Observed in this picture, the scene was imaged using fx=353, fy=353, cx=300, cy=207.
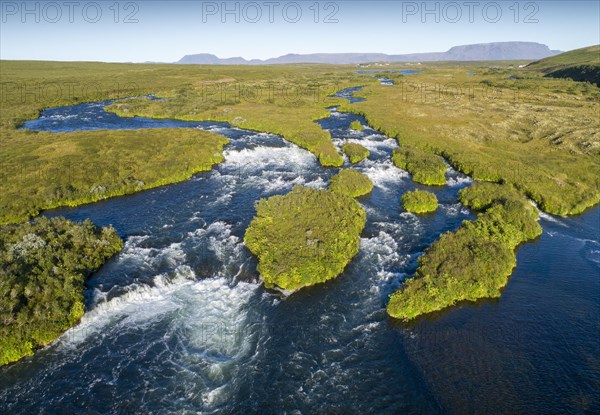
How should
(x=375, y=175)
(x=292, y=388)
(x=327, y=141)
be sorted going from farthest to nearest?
(x=327, y=141), (x=375, y=175), (x=292, y=388)

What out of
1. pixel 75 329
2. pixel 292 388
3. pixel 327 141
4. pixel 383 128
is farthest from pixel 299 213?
pixel 383 128

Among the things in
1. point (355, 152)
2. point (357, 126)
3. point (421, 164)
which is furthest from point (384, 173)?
point (357, 126)

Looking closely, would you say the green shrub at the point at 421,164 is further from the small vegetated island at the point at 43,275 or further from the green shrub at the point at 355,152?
the small vegetated island at the point at 43,275

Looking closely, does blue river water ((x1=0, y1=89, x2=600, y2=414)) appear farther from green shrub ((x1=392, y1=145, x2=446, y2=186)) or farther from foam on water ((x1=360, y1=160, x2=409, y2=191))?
green shrub ((x1=392, y1=145, x2=446, y2=186))

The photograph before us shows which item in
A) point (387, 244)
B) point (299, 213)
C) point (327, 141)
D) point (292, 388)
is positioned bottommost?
point (292, 388)

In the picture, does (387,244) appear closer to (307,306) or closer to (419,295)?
(419,295)

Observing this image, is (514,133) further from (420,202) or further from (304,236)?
(304,236)
